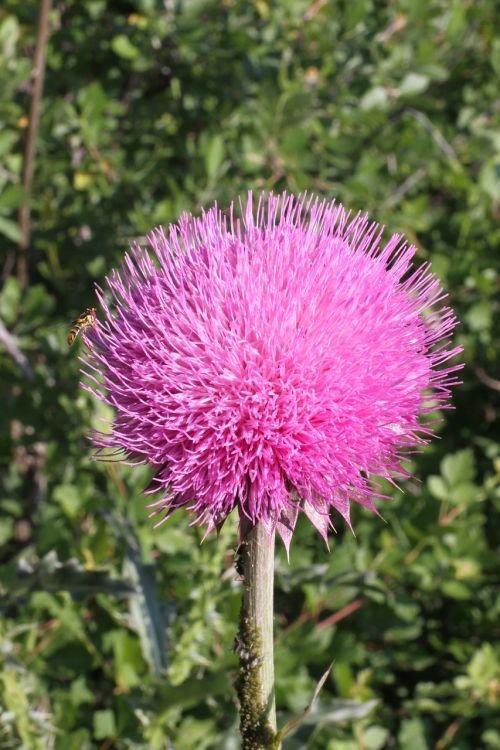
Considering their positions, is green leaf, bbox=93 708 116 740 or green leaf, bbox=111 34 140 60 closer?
green leaf, bbox=93 708 116 740

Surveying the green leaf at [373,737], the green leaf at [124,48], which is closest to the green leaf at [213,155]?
the green leaf at [124,48]

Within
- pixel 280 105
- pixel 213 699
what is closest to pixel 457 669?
pixel 213 699

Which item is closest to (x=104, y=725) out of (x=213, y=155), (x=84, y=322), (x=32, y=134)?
(x=84, y=322)

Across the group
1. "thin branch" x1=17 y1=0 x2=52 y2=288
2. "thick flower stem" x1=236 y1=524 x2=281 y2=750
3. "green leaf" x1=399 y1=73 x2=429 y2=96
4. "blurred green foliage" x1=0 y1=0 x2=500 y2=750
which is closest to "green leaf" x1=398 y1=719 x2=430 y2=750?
"blurred green foliage" x1=0 y1=0 x2=500 y2=750

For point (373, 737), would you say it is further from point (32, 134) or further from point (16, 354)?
point (32, 134)

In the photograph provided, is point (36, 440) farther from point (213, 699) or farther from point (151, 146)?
point (151, 146)

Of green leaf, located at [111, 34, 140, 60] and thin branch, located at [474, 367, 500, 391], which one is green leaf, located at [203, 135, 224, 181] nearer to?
green leaf, located at [111, 34, 140, 60]

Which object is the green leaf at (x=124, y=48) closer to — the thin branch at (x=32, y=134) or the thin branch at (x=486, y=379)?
the thin branch at (x=32, y=134)
